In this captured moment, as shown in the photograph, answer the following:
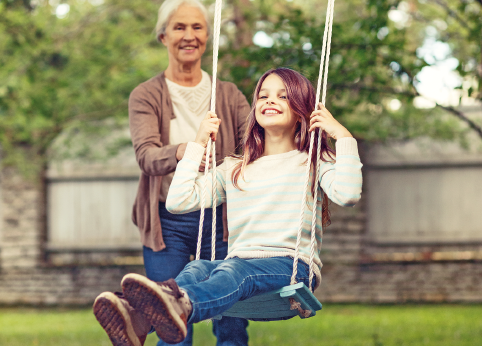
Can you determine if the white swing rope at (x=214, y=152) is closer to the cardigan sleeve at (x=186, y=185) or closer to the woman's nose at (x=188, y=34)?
the cardigan sleeve at (x=186, y=185)

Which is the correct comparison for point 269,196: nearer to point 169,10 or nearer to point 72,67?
point 169,10

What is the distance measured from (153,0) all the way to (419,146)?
11.8 ft

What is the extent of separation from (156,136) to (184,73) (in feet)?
1.19

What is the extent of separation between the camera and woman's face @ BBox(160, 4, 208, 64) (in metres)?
2.63

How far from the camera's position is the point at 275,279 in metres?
2.19

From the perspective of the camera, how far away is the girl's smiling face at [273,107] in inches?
96.9

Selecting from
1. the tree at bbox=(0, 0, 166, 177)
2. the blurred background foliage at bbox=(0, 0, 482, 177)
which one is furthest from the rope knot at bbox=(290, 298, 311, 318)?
the tree at bbox=(0, 0, 166, 177)

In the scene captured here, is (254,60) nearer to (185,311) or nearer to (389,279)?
(185,311)

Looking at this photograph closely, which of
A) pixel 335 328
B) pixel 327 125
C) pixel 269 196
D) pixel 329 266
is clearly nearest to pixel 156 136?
pixel 269 196

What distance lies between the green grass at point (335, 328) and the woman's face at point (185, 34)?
3.01 m

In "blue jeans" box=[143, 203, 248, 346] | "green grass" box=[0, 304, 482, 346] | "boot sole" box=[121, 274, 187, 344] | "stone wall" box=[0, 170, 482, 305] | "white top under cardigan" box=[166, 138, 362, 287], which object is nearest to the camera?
"boot sole" box=[121, 274, 187, 344]

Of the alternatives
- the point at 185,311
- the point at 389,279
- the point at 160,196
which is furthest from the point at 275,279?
the point at 389,279

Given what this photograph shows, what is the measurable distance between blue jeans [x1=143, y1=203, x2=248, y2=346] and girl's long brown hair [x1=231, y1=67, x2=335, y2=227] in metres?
0.28

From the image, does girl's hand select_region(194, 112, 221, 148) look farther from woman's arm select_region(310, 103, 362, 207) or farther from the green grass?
the green grass
